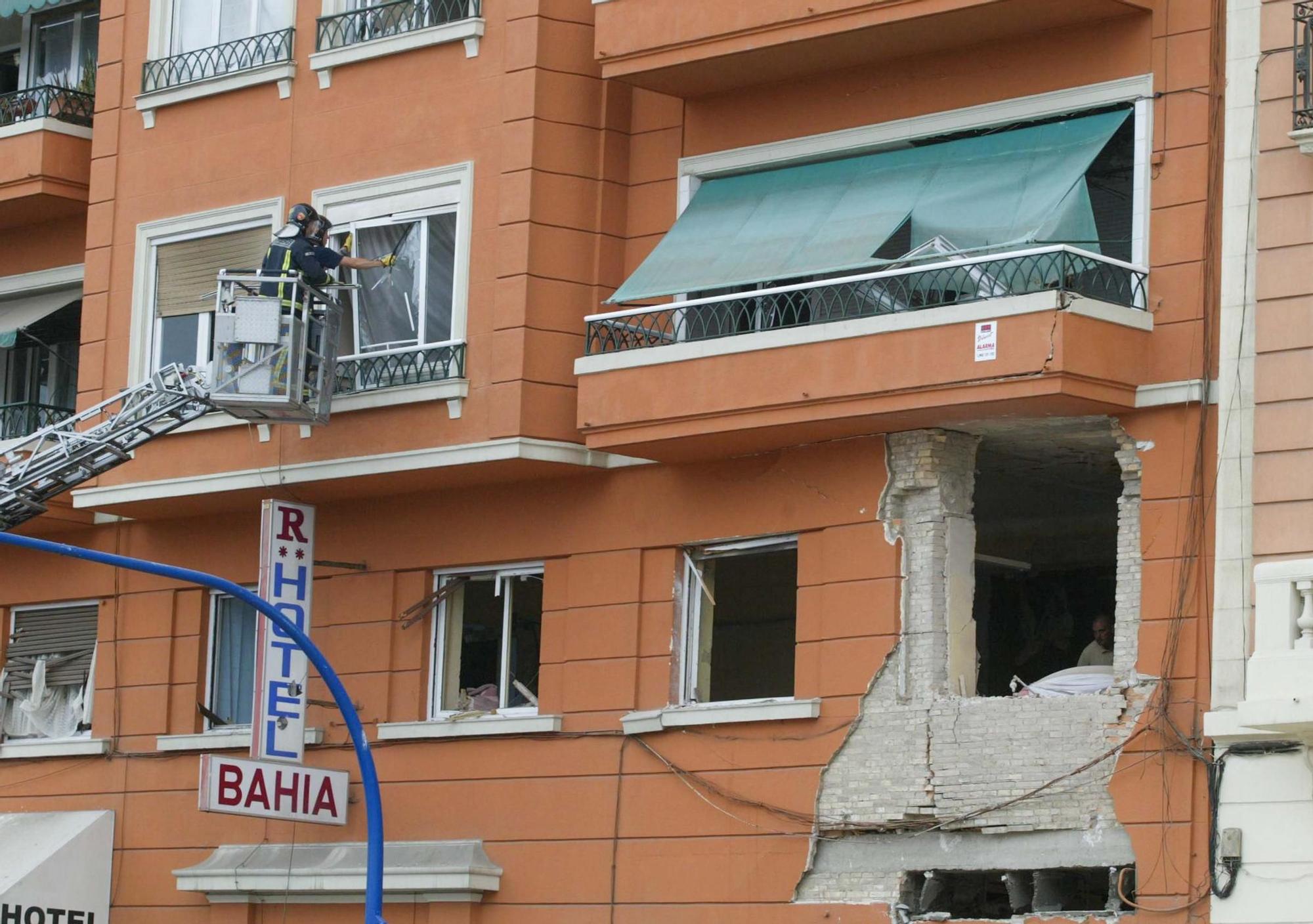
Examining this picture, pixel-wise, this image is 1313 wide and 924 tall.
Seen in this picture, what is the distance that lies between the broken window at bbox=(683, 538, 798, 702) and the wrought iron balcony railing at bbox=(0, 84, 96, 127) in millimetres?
8938

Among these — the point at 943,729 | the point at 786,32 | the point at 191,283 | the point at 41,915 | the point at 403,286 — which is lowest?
the point at 41,915

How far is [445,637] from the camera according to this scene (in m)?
23.9

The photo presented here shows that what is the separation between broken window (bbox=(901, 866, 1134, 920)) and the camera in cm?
1933

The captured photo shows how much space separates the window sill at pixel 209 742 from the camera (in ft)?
80.7

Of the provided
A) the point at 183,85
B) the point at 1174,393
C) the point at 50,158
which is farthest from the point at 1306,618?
the point at 50,158

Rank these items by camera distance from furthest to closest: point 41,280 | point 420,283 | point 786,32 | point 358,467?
point 41,280 < point 420,283 < point 358,467 < point 786,32

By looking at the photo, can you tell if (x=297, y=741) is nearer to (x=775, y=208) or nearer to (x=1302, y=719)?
(x=775, y=208)

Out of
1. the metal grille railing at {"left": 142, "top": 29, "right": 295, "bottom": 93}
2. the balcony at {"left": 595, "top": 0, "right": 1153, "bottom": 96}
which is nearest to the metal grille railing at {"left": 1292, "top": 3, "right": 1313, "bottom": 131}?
the balcony at {"left": 595, "top": 0, "right": 1153, "bottom": 96}

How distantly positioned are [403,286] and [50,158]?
5.52 metres

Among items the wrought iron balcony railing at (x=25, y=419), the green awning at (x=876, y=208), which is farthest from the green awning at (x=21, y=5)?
Result: the green awning at (x=876, y=208)

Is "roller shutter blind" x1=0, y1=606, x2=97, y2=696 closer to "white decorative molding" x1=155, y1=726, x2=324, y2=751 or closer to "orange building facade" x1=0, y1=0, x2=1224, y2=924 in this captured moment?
"orange building facade" x1=0, y1=0, x2=1224, y2=924

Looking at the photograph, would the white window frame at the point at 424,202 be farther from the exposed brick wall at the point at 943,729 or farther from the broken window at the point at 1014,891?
the broken window at the point at 1014,891

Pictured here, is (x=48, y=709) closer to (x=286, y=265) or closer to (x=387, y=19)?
(x=286, y=265)

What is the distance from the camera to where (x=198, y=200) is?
25234 mm
